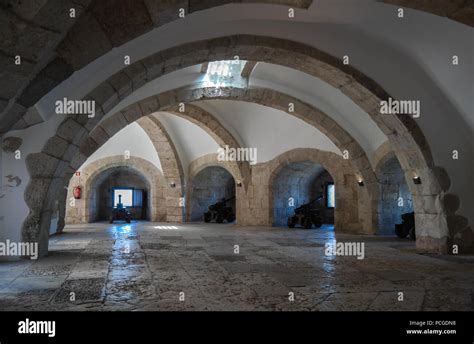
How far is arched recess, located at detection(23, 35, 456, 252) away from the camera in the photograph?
5633 mm

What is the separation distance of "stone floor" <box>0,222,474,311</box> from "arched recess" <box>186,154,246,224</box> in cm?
639

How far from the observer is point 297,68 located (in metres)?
6.62

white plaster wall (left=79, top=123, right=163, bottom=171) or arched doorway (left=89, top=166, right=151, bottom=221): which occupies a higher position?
white plaster wall (left=79, top=123, right=163, bottom=171)

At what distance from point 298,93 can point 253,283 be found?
649cm

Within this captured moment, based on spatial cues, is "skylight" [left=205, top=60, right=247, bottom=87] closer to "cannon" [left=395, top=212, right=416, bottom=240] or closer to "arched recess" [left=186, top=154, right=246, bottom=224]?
"arched recess" [left=186, top=154, right=246, bottom=224]

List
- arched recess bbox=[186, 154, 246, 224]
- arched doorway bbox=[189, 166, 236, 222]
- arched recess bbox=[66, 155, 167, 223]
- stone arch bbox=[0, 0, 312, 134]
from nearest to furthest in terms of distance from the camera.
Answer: stone arch bbox=[0, 0, 312, 134]
arched recess bbox=[186, 154, 246, 224]
arched doorway bbox=[189, 166, 236, 222]
arched recess bbox=[66, 155, 167, 223]

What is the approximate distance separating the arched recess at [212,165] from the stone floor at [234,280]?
639 centimetres

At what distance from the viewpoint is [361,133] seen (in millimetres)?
9969

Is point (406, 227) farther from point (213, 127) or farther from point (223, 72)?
point (213, 127)

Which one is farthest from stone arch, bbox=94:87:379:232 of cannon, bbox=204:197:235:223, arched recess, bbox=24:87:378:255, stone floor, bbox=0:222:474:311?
cannon, bbox=204:197:235:223

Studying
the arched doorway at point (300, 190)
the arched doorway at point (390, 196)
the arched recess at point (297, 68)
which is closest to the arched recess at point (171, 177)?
the arched doorway at point (300, 190)

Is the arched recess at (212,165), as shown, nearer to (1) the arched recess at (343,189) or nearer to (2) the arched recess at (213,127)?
(2) the arched recess at (213,127)
